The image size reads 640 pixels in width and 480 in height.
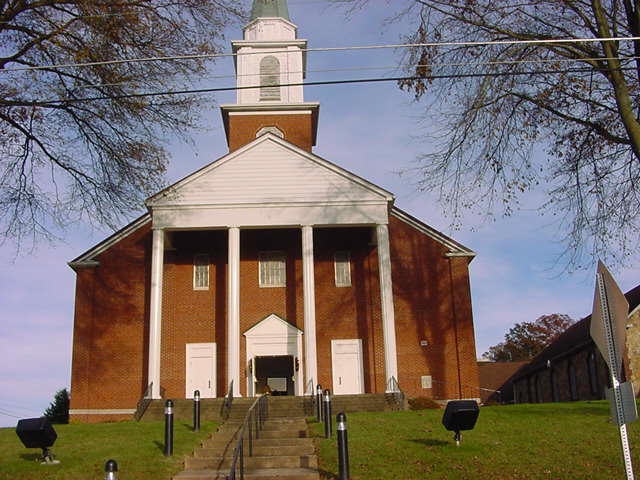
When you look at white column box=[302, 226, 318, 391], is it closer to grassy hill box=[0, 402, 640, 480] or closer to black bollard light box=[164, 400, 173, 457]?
grassy hill box=[0, 402, 640, 480]

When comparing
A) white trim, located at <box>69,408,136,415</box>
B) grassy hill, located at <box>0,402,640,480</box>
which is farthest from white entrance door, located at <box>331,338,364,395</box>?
grassy hill, located at <box>0,402,640,480</box>

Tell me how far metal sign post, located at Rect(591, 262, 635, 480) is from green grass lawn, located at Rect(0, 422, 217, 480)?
8.27m

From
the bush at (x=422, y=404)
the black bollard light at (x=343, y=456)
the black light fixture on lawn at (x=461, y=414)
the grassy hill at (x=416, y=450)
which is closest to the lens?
the black bollard light at (x=343, y=456)

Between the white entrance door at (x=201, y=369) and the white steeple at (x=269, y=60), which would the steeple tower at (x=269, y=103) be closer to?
the white steeple at (x=269, y=60)

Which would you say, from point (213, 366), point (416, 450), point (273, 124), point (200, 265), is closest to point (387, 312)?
point (213, 366)

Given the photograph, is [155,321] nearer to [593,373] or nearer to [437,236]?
[437,236]

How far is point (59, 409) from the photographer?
35.5 meters

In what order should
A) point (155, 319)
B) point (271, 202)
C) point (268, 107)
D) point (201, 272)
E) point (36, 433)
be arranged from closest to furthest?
point (36, 433)
point (155, 319)
point (271, 202)
point (201, 272)
point (268, 107)

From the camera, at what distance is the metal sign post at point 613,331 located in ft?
23.6

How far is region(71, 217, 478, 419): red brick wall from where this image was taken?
98.5 ft

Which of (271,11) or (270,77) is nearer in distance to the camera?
(270,77)

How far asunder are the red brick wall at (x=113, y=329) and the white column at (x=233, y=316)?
491 centimetres

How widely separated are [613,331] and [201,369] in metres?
24.4

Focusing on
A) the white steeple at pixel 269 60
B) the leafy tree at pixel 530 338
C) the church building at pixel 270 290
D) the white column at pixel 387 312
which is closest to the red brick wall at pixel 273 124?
the white steeple at pixel 269 60
